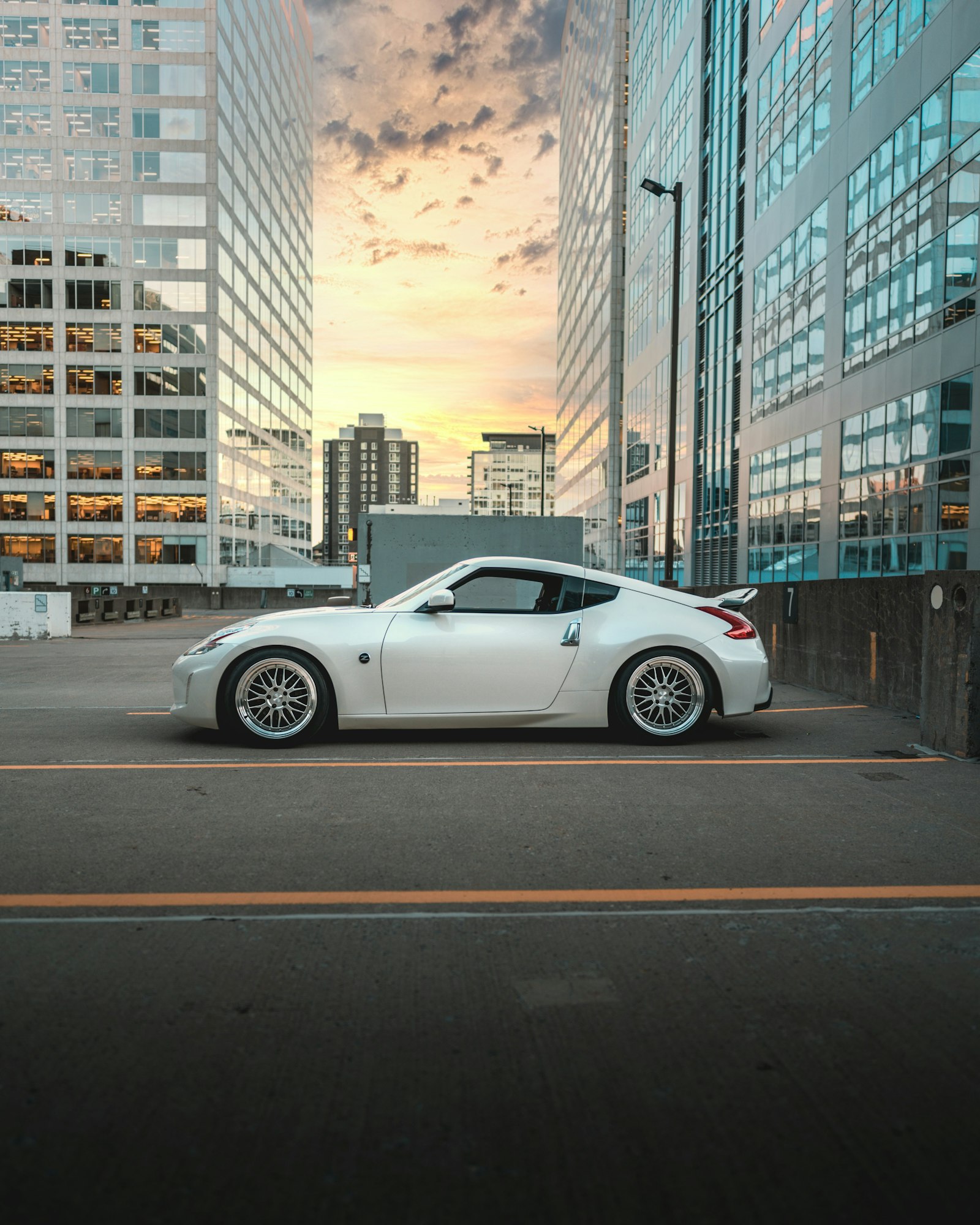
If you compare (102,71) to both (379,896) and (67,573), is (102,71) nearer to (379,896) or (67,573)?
(67,573)

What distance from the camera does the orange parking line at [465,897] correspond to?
358 cm

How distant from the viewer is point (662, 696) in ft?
23.5

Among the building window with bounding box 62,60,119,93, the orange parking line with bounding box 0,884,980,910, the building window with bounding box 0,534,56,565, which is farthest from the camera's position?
the building window with bounding box 0,534,56,565

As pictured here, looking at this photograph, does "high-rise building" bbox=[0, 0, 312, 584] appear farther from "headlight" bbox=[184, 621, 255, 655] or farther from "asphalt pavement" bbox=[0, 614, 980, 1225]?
"asphalt pavement" bbox=[0, 614, 980, 1225]

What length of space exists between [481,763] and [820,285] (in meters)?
27.5

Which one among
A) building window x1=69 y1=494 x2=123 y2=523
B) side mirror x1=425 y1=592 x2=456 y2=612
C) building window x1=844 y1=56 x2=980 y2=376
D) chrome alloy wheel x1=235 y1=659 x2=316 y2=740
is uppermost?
building window x1=844 y1=56 x2=980 y2=376

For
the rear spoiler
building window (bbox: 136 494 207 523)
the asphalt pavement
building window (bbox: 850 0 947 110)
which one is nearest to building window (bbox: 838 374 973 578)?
building window (bbox: 850 0 947 110)

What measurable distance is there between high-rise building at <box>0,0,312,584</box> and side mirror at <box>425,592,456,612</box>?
67.8 meters

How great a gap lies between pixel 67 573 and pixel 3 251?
2586cm

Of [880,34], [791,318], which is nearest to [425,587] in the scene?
[880,34]

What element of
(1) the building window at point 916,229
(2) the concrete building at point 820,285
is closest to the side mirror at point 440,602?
(2) the concrete building at point 820,285

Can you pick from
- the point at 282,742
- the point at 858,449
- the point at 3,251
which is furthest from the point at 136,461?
the point at 282,742

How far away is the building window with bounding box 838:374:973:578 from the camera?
68.8ft

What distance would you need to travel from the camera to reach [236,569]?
75000 millimetres
